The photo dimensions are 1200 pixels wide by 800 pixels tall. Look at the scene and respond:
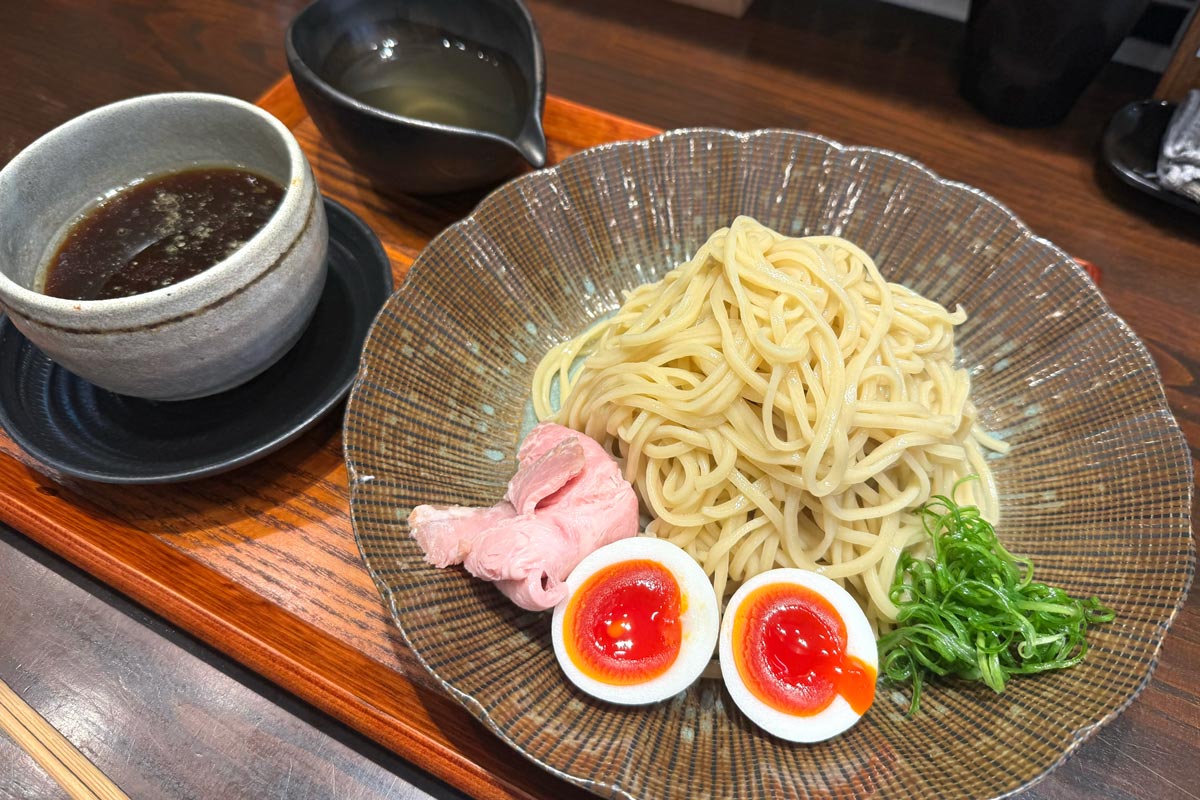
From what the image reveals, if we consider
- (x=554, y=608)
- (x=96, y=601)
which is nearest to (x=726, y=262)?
(x=554, y=608)

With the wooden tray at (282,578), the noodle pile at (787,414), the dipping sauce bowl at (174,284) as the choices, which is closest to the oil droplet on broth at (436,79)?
the dipping sauce bowl at (174,284)

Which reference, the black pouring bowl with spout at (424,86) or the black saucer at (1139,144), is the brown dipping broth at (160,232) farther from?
the black saucer at (1139,144)

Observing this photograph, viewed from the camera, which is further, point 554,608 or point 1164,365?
point 1164,365

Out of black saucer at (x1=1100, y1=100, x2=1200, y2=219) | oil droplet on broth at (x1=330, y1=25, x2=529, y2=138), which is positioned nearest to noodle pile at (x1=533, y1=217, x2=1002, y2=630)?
oil droplet on broth at (x1=330, y1=25, x2=529, y2=138)

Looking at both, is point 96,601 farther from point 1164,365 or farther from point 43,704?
point 1164,365

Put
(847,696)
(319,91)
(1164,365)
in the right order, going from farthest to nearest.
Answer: (1164,365)
(319,91)
(847,696)

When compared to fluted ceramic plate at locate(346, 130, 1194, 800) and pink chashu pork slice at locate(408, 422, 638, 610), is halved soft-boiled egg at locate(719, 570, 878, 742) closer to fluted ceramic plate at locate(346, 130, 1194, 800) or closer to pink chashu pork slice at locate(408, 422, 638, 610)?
fluted ceramic plate at locate(346, 130, 1194, 800)

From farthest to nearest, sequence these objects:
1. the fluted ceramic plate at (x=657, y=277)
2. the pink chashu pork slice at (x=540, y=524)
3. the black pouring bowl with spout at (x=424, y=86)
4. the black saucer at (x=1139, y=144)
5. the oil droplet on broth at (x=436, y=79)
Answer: the black saucer at (x=1139, y=144)
the oil droplet on broth at (x=436, y=79)
the black pouring bowl with spout at (x=424, y=86)
the pink chashu pork slice at (x=540, y=524)
the fluted ceramic plate at (x=657, y=277)

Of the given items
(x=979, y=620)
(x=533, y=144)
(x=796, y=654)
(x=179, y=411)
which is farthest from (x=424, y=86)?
(x=979, y=620)

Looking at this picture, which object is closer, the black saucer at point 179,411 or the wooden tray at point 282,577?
the wooden tray at point 282,577
